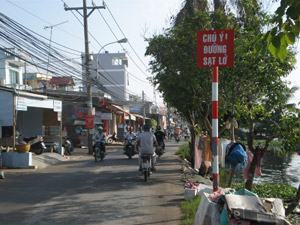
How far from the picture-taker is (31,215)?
32.8 feet

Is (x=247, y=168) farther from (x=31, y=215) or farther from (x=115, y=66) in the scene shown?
(x=115, y=66)

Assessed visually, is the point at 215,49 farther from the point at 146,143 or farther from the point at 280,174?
the point at 280,174

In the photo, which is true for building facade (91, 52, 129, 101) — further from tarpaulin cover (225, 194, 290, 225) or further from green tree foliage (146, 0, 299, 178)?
tarpaulin cover (225, 194, 290, 225)

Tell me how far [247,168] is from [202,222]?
6910 mm

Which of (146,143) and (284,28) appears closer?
(284,28)

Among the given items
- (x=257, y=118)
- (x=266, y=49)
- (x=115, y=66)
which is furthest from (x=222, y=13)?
(x=115, y=66)

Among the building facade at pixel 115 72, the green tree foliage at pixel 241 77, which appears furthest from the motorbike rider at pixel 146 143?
the building facade at pixel 115 72

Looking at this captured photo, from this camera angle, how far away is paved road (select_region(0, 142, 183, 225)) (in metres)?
9.60

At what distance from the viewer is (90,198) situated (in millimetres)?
12039

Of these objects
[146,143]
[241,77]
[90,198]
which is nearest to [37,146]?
[146,143]

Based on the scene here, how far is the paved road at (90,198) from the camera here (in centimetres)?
960

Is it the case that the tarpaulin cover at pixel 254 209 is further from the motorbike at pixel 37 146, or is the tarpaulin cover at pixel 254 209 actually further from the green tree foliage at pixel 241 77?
the motorbike at pixel 37 146

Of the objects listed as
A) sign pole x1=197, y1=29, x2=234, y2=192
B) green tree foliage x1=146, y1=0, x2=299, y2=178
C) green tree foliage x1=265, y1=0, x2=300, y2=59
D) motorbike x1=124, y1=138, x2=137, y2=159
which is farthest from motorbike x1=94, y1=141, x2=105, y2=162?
green tree foliage x1=265, y1=0, x2=300, y2=59

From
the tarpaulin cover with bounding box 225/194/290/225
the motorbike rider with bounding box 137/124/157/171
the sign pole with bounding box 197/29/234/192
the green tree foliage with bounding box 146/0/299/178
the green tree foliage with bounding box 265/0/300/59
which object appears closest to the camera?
the green tree foliage with bounding box 265/0/300/59
